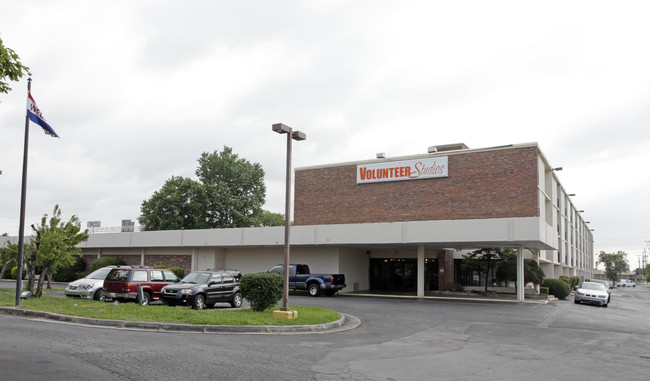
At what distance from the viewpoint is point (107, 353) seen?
8.81 meters

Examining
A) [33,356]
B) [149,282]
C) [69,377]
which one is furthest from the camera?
[149,282]

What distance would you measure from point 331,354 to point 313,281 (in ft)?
64.4

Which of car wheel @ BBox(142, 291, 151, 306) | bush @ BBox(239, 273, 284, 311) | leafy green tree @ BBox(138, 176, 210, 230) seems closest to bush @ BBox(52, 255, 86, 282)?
leafy green tree @ BBox(138, 176, 210, 230)

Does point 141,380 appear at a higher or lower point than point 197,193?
lower

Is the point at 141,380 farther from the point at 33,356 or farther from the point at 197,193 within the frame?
the point at 197,193

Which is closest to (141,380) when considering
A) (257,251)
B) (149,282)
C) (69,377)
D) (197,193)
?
(69,377)

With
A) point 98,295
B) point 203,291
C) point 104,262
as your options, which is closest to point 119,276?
point 98,295

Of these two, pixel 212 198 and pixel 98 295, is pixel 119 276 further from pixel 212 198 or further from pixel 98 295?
pixel 212 198

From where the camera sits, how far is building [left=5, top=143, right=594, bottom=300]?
103ft

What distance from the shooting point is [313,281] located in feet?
97.3

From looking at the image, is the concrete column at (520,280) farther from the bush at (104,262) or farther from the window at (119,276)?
the bush at (104,262)

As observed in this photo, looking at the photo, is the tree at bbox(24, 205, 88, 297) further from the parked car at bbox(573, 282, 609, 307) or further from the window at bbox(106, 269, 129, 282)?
the parked car at bbox(573, 282, 609, 307)

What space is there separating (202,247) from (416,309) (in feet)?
70.8

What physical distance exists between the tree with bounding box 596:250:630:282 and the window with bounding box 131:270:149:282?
10966 cm
